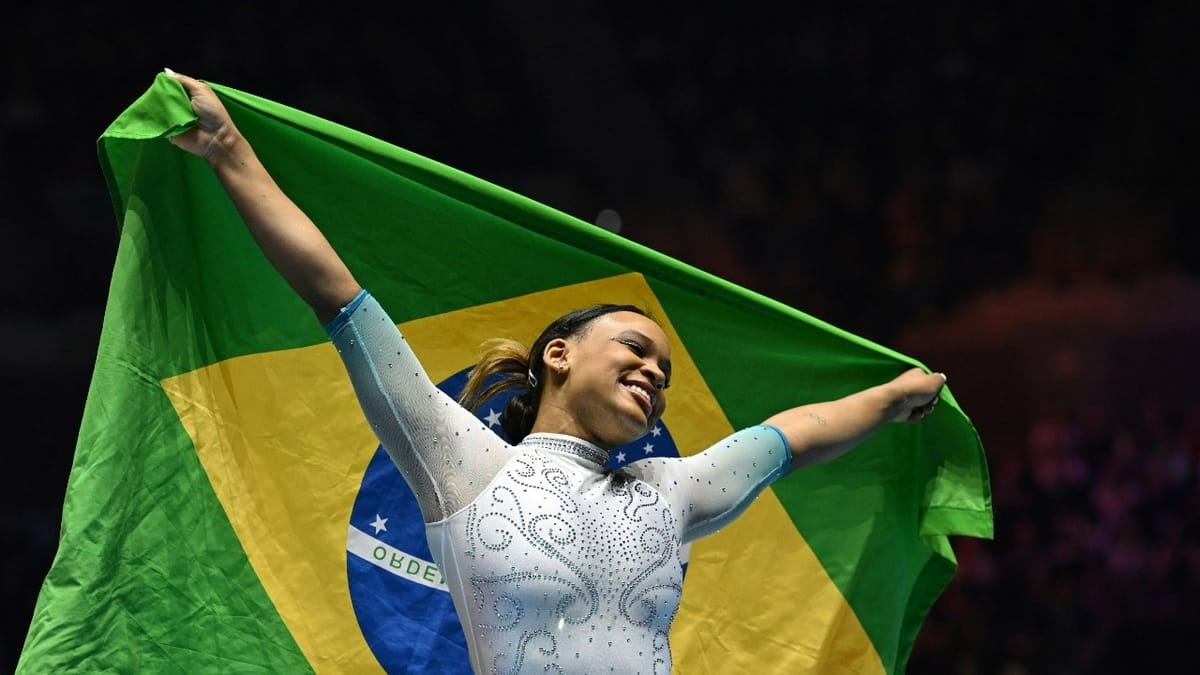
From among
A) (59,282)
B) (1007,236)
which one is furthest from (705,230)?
(59,282)

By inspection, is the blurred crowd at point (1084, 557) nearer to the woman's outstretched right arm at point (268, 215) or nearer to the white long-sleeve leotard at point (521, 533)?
the white long-sleeve leotard at point (521, 533)

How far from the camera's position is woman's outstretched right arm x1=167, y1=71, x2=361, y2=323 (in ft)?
7.23

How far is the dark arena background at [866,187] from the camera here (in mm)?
5504

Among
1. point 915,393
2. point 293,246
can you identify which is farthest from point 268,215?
point 915,393

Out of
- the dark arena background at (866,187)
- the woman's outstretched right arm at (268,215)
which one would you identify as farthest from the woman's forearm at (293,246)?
the dark arena background at (866,187)

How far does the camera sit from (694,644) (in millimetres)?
2836

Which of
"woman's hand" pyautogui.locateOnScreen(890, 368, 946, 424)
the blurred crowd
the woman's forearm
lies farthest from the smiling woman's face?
the blurred crowd

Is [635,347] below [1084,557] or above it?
below

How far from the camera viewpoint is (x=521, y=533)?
7.27 feet

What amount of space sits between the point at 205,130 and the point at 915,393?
134cm

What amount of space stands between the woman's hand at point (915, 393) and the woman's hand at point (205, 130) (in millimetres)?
1269

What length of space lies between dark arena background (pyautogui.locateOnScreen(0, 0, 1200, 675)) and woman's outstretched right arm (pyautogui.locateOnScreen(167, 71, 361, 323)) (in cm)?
335

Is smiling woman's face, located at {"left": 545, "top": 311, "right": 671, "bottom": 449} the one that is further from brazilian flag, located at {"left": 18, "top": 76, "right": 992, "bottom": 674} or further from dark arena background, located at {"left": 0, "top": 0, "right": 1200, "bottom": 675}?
dark arena background, located at {"left": 0, "top": 0, "right": 1200, "bottom": 675}

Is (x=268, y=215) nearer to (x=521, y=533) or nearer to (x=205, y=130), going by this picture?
(x=205, y=130)
